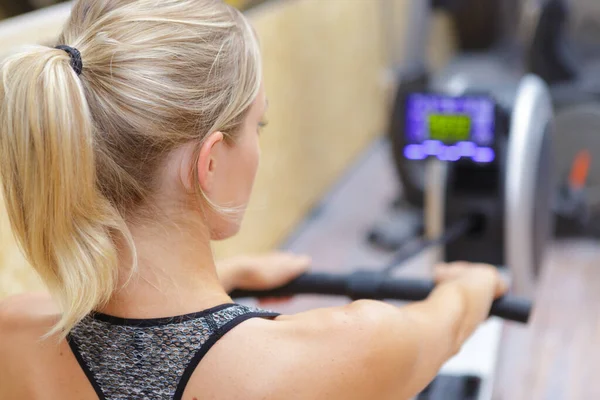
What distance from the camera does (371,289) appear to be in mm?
1396

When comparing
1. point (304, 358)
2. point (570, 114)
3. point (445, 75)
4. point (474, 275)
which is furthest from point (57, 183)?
point (445, 75)

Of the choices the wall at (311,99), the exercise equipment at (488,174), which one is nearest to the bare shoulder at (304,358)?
the exercise equipment at (488,174)

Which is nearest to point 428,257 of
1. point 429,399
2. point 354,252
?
point 354,252

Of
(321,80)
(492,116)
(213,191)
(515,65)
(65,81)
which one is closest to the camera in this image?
(65,81)

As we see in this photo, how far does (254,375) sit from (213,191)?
0.24m

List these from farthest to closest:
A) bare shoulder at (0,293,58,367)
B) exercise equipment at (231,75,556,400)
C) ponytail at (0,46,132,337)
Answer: exercise equipment at (231,75,556,400), bare shoulder at (0,293,58,367), ponytail at (0,46,132,337)

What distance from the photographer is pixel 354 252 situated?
343 centimetres

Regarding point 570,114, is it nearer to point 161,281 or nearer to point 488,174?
point 488,174

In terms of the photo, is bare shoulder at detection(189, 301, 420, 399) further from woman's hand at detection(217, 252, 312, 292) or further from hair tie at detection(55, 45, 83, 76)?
woman's hand at detection(217, 252, 312, 292)

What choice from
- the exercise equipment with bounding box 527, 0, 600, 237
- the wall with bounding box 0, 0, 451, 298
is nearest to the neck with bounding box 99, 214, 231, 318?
the wall with bounding box 0, 0, 451, 298

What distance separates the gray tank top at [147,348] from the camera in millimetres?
893

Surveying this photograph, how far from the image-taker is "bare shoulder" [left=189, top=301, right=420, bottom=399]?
0.87 m

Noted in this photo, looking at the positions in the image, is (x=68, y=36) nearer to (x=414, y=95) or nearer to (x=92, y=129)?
(x=92, y=129)

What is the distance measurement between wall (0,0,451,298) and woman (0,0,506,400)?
4.04 ft
